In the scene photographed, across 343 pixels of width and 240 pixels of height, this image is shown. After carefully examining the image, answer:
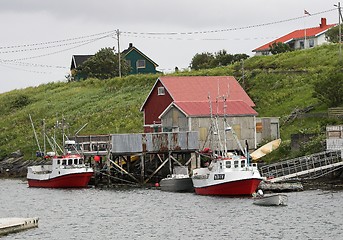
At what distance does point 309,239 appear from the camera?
54.4 m

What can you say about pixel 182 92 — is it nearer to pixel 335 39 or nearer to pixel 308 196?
pixel 308 196

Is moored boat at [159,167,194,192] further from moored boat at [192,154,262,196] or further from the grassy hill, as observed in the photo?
the grassy hill

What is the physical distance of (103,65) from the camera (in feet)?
521

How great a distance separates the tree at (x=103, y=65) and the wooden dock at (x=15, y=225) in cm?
9796

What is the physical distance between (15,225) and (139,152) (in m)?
30.5

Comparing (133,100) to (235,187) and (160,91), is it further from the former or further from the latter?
(235,187)

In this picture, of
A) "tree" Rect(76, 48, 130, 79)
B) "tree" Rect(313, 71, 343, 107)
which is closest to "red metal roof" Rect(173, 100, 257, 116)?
"tree" Rect(313, 71, 343, 107)

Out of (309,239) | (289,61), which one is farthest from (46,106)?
(309,239)

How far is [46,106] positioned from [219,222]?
80175 millimetres

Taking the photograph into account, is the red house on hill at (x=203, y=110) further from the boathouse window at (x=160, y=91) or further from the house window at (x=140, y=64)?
the house window at (x=140, y=64)

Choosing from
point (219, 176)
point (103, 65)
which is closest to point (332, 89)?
point (219, 176)

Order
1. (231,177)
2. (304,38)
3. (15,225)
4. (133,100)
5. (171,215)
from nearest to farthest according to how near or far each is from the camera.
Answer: (15,225) < (171,215) < (231,177) < (133,100) < (304,38)

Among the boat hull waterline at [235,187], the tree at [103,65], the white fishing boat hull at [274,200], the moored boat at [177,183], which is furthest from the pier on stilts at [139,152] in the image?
the tree at [103,65]

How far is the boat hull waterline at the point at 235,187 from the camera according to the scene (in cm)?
7388
